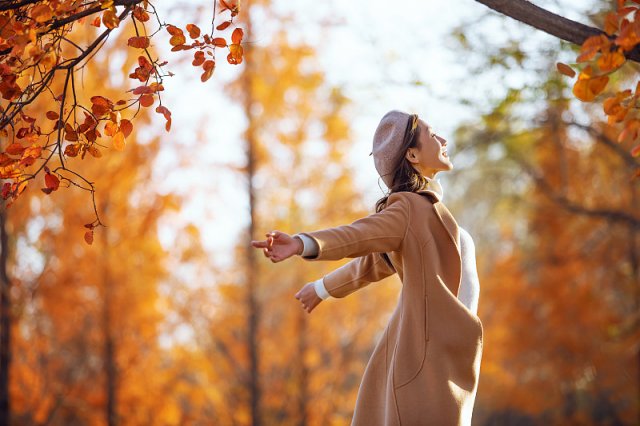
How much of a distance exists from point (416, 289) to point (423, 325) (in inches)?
5.0

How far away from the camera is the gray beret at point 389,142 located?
10.0 ft

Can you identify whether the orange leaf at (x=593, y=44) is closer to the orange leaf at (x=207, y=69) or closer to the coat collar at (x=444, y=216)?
the coat collar at (x=444, y=216)

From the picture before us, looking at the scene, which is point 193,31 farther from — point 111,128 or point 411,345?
point 411,345

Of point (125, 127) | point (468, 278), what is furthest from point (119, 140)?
point (468, 278)

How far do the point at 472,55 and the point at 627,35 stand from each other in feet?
16.1

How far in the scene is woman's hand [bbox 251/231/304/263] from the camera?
244cm

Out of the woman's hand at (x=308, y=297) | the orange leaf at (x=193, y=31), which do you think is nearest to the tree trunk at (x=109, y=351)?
the woman's hand at (x=308, y=297)

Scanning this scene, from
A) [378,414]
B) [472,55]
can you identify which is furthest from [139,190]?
[378,414]

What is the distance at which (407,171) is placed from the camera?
307 cm

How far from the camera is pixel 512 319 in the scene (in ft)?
45.4

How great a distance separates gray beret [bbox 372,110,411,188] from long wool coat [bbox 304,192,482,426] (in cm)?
20

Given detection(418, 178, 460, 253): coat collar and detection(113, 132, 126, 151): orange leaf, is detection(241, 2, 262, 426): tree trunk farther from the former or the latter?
detection(418, 178, 460, 253): coat collar

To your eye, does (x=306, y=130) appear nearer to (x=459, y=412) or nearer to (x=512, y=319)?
(x=512, y=319)

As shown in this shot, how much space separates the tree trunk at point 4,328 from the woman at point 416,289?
5833 millimetres
